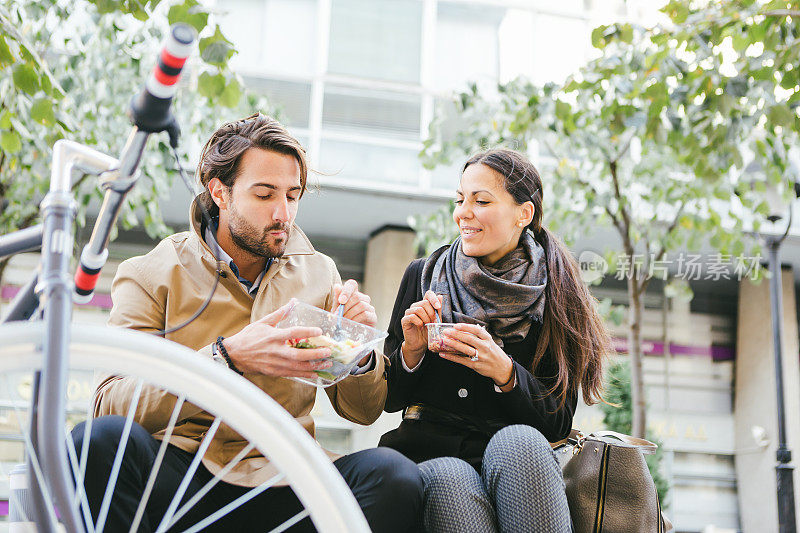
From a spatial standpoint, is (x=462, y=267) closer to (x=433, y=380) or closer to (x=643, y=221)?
(x=433, y=380)

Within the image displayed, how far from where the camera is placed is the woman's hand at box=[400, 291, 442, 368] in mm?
2096

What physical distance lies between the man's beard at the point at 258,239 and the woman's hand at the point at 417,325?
0.37 metres

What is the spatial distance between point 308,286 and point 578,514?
90 centimetres

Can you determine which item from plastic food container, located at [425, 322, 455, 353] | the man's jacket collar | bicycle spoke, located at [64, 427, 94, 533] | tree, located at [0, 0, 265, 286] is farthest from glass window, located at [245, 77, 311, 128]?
bicycle spoke, located at [64, 427, 94, 533]

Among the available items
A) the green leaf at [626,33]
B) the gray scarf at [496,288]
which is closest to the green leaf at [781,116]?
the green leaf at [626,33]

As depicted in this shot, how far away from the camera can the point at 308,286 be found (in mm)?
2152

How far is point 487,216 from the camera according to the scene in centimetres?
241

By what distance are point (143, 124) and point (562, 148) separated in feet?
19.2

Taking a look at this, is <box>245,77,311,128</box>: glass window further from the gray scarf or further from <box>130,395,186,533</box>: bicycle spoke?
<box>130,395,186,533</box>: bicycle spoke

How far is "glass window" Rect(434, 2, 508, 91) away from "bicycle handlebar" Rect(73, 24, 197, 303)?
8.68 metres

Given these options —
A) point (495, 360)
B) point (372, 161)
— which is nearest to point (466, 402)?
point (495, 360)

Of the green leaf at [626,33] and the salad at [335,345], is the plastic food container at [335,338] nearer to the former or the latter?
the salad at [335,345]

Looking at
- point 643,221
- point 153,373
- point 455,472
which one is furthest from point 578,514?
point 643,221

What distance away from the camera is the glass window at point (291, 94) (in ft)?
29.5
